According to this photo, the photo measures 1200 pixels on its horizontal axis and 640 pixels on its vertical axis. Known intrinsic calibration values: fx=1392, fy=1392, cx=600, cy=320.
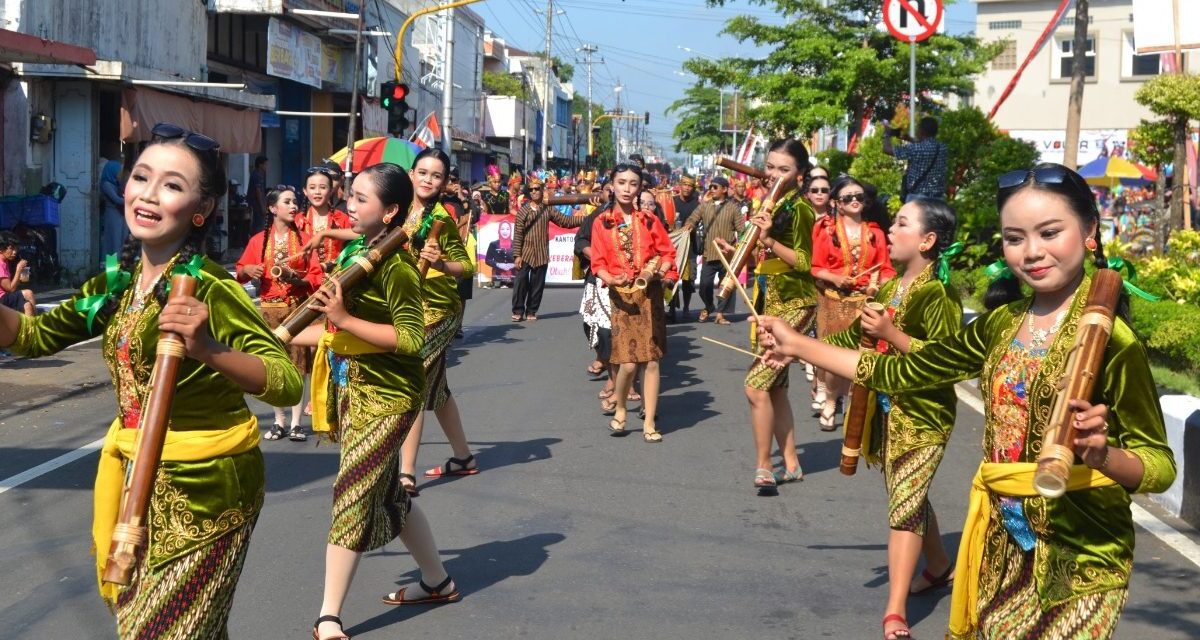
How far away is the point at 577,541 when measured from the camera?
7078 millimetres

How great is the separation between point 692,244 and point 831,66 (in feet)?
32.3

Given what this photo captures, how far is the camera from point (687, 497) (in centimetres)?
815

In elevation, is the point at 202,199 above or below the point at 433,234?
above

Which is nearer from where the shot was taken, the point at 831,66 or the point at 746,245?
the point at 746,245

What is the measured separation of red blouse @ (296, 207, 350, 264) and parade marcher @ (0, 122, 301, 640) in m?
5.98

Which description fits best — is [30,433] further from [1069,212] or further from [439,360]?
[1069,212]

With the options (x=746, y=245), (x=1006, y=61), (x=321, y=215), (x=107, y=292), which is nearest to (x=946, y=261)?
(x=746, y=245)

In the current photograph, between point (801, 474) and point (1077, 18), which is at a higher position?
point (1077, 18)

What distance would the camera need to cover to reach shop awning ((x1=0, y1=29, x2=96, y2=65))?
1473cm

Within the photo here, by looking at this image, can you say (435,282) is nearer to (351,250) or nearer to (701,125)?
(351,250)

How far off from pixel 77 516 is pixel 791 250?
172 inches

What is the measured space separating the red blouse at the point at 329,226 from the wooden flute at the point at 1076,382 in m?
7.09

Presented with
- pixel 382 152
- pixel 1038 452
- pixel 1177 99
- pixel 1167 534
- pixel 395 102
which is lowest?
pixel 1167 534

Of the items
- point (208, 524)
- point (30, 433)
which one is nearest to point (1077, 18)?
point (30, 433)
